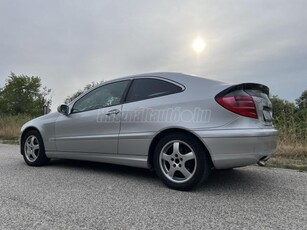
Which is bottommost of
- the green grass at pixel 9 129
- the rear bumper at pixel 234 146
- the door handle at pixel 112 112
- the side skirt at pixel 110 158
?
the green grass at pixel 9 129

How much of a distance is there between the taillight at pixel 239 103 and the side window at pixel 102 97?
1.64 meters

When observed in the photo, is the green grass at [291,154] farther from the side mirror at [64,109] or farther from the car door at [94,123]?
the side mirror at [64,109]

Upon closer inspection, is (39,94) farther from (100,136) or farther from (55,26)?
(100,136)

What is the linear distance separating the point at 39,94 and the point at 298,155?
187 ft

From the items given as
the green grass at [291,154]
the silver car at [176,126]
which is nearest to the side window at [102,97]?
the silver car at [176,126]

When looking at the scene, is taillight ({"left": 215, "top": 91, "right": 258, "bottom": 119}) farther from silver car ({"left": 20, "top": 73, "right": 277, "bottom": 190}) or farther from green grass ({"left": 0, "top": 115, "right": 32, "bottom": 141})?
green grass ({"left": 0, "top": 115, "right": 32, "bottom": 141})

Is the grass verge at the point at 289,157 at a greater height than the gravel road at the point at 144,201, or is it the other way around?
the grass verge at the point at 289,157

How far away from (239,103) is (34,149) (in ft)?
13.0

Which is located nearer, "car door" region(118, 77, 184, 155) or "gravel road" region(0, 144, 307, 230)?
"gravel road" region(0, 144, 307, 230)

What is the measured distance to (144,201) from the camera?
3.56 meters

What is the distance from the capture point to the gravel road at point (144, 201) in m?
2.90

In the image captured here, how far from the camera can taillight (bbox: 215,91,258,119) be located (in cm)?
373

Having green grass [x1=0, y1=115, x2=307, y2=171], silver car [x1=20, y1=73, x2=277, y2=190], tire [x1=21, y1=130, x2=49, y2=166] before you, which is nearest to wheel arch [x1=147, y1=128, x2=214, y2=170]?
silver car [x1=20, y1=73, x2=277, y2=190]

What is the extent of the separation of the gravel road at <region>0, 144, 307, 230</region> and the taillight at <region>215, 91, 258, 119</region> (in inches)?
39.5
